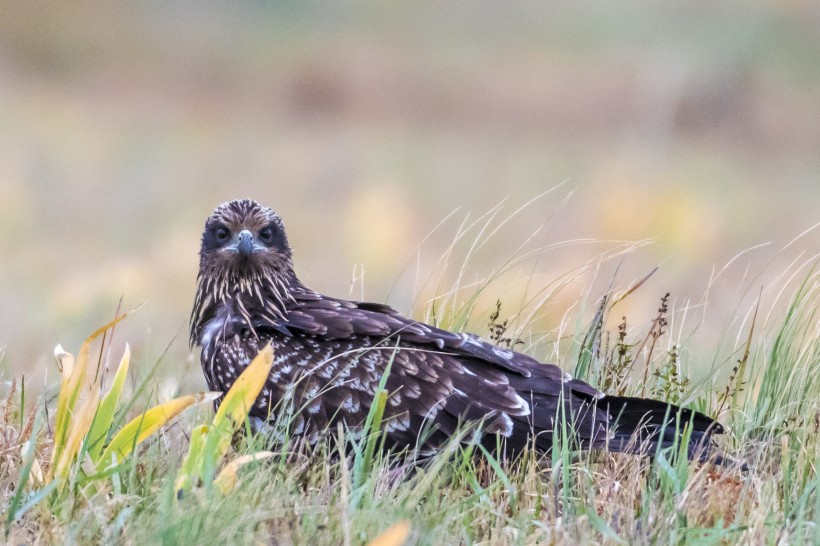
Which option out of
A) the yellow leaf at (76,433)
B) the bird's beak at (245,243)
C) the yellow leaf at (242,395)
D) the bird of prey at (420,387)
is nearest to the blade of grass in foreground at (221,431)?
the yellow leaf at (242,395)

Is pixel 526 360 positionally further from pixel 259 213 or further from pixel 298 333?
pixel 259 213

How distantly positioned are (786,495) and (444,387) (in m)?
1.36

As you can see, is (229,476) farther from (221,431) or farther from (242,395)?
(242,395)

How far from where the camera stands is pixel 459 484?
431 centimetres

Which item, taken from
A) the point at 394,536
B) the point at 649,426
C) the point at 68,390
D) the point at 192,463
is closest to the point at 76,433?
the point at 68,390

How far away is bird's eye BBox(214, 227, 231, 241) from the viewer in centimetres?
552

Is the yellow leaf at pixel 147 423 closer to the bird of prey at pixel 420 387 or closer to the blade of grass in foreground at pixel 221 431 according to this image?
the blade of grass in foreground at pixel 221 431

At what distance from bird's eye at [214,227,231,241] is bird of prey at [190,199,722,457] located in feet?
1.78

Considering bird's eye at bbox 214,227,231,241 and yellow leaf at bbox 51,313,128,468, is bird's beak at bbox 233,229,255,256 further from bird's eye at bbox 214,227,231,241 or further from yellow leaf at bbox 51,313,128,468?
yellow leaf at bbox 51,313,128,468

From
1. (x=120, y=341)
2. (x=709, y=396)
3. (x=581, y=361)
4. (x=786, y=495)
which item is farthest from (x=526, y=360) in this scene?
(x=120, y=341)

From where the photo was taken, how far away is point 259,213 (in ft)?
18.0

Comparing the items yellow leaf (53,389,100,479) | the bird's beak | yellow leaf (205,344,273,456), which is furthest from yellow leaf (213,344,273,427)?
the bird's beak

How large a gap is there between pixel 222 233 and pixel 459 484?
5.97 feet

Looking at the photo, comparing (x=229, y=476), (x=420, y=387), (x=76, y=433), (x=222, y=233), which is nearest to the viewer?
(x=229, y=476)
